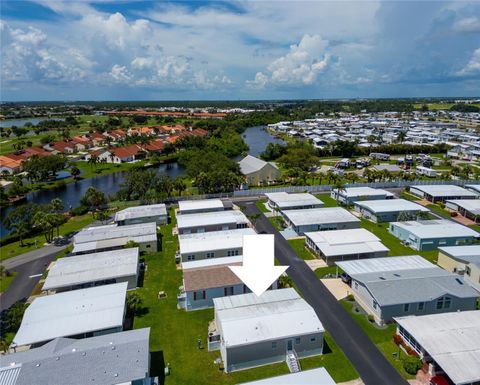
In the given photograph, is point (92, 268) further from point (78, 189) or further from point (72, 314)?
point (78, 189)

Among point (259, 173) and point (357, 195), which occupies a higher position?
point (259, 173)

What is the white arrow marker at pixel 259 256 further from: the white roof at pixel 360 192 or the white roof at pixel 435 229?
the white roof at pixel 360 192

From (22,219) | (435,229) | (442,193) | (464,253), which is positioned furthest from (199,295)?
(442,193)

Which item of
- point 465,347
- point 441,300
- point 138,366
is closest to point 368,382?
point 465,347

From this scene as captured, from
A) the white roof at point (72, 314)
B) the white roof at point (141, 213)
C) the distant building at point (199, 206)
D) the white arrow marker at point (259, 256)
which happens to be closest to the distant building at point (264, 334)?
the white arrow marker at point (259, 256)

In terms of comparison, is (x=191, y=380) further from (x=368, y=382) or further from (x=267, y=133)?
(x=267, y=133)
